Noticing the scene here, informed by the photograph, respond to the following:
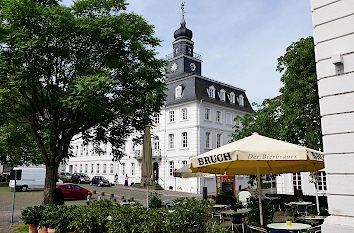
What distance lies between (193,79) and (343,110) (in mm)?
31690

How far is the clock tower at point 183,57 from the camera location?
145 ft

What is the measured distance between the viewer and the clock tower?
1745 inches

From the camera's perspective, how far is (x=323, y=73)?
5.15 m

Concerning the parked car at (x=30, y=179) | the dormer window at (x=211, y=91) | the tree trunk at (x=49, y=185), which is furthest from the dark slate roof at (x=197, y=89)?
the tree trunk at (x=49, y=185)

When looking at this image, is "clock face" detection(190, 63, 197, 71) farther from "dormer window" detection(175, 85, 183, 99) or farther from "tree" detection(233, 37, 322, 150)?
"tree" detection(233, 37, 322, 150)

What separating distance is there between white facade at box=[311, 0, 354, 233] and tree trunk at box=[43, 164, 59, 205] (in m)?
10.6

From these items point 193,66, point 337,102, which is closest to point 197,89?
point 193,66

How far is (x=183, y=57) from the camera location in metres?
44.2

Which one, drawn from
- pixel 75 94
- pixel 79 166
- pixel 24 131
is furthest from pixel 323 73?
pixel 79 166

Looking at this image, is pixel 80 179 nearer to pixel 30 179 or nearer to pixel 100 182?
pixel 100 182

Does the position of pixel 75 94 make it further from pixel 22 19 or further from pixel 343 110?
pixel 343 110

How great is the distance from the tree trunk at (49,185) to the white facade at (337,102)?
10.6 metres

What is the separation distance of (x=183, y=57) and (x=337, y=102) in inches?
1584

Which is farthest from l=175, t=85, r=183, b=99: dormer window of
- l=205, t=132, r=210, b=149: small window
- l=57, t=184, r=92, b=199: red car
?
l=57, t=184, r=92, b=199: red car
